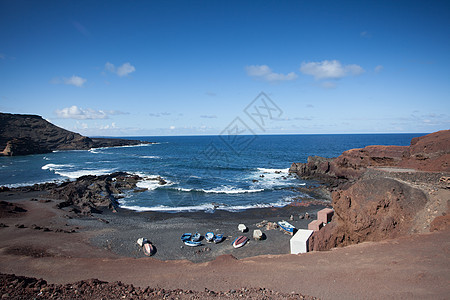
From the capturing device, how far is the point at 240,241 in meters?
18.2

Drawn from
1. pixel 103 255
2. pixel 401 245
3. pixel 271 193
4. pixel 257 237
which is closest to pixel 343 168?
pixel 271 193

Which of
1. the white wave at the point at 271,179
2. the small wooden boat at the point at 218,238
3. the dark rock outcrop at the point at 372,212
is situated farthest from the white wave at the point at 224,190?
the dark rock outcrop at the point at 372,212

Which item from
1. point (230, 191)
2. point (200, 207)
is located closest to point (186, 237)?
point (200, 207)

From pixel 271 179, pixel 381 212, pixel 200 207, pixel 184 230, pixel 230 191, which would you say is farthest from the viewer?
pixel 271 179

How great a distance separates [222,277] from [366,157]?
3796cm

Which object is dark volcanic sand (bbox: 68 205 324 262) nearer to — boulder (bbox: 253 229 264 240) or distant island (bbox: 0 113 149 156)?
boulder (bbox: 253 229 264 240)

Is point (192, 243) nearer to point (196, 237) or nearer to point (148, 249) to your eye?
point (196, 237)

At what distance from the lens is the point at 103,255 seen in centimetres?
1661

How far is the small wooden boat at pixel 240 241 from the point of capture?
58.4 ft

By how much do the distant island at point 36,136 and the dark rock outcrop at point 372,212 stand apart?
104441mm

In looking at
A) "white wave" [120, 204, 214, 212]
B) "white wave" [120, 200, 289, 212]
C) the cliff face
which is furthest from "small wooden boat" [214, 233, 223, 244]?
the cliff face

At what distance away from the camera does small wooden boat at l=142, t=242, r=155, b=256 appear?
675 inches

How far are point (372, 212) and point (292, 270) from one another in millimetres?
6484

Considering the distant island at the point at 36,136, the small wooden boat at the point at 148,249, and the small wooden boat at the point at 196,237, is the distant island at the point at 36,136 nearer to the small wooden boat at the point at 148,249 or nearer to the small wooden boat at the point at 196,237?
the small wooden boat at the point at 148,249
